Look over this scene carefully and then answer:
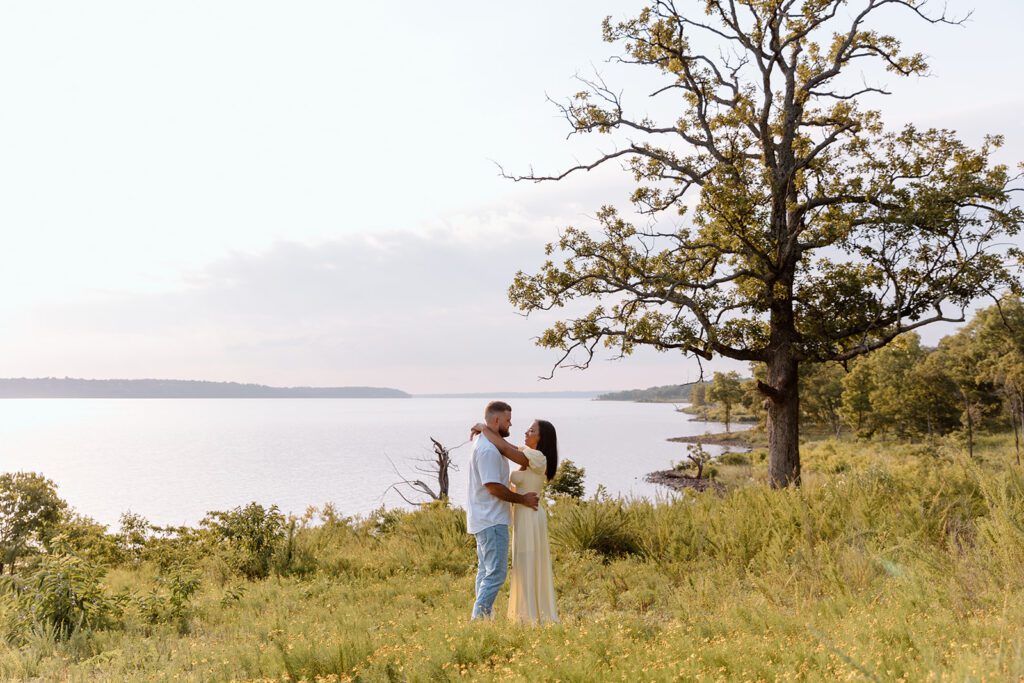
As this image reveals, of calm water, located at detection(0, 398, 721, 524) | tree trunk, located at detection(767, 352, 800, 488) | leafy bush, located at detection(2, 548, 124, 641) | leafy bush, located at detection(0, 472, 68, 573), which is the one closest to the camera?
leafy bush, located at detection(2, 548, 124, 641)

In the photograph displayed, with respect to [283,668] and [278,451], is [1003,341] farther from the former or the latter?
[278,451]

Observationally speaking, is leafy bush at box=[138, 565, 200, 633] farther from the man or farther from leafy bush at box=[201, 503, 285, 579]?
the man

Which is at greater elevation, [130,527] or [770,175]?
[770,175]

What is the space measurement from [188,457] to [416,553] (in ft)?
329

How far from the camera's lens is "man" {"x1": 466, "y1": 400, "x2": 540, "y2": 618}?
673 centimetres

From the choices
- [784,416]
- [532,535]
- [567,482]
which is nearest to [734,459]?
[567,482]

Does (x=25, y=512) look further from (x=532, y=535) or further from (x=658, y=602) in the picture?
(x=658, y=602)

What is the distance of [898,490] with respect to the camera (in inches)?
396

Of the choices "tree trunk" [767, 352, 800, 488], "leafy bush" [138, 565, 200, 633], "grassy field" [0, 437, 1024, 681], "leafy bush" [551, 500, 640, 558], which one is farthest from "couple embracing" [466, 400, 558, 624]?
"tree trunk" [767, 352, 800, 488]

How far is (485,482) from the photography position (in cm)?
674

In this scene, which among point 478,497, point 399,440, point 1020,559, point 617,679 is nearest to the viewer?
point 617,679

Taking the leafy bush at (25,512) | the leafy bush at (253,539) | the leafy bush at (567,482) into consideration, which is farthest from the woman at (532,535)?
the leafy bush at (567,482)

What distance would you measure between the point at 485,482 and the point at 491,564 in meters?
0.80

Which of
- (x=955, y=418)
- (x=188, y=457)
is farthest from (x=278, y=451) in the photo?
(x=955, y=418)
